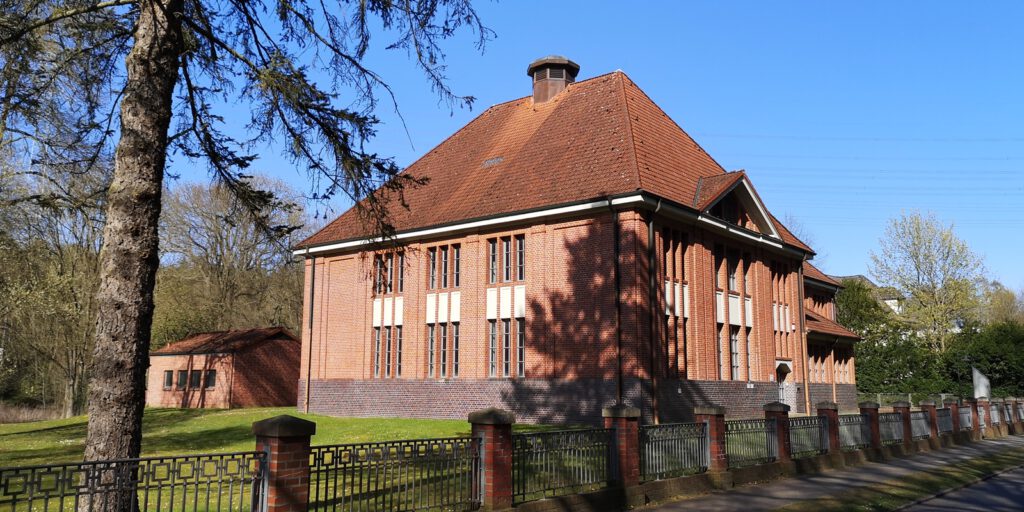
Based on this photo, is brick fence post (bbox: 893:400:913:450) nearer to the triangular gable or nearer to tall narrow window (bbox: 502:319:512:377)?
the triangular gable

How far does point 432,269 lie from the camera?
25.7 meters

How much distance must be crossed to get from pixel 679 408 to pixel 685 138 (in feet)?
35.8

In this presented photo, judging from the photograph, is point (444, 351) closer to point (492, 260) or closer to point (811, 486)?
point (492, 260)

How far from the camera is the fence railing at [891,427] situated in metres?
19.4

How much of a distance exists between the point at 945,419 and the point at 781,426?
435 inches

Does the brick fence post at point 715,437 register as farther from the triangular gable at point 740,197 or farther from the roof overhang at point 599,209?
the triangular gable at point 740,197

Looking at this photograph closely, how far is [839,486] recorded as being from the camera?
13.8m

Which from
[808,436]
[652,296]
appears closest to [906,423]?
[808,436]

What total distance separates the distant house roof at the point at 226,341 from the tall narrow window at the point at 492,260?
14162mm

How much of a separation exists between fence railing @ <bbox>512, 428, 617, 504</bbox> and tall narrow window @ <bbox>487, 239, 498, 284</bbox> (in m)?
12.7

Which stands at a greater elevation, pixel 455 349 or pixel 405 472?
pixel 455 349

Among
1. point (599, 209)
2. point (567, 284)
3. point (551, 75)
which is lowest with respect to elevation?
point (567, 284)

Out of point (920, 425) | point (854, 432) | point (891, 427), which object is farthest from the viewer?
point (920, 425)

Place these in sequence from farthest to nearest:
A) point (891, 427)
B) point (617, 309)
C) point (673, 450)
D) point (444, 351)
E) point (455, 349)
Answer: point (444, 351), point (455, 349), point (617, 309), point (891, 427), point (673, 450)
